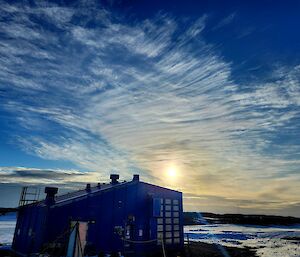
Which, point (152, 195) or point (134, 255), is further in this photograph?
point (152, 195)

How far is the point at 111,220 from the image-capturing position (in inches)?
976

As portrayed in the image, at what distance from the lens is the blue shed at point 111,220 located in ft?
72.8

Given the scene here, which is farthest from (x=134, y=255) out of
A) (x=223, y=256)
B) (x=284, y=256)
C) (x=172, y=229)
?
(x=284, y=256)

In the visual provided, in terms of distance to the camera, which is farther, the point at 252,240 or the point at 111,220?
the point at 252,240

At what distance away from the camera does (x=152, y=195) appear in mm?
28562

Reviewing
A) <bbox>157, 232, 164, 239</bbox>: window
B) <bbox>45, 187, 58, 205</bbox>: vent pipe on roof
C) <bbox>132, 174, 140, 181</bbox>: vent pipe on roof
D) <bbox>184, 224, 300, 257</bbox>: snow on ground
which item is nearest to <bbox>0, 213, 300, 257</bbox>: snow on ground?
<bbox>184, 224, 300, 257</bbox>: snow on ground

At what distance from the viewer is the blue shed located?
72.8ft

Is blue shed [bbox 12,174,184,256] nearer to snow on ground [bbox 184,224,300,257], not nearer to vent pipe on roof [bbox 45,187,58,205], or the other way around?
vent pipe on roof [bbox 45,187,58,205]

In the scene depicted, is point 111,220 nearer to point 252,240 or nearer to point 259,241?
point 259,241

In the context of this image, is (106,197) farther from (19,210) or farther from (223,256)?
(223,256)

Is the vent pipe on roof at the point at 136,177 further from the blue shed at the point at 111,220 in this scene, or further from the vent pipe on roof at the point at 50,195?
the vent pipe on roof at the point at 50,195

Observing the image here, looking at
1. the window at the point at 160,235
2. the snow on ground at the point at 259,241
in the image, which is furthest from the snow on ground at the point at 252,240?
the window at the point at 160,235

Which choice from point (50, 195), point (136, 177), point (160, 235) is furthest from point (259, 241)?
point (50, 195)

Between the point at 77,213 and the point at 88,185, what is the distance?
6.54 metres
